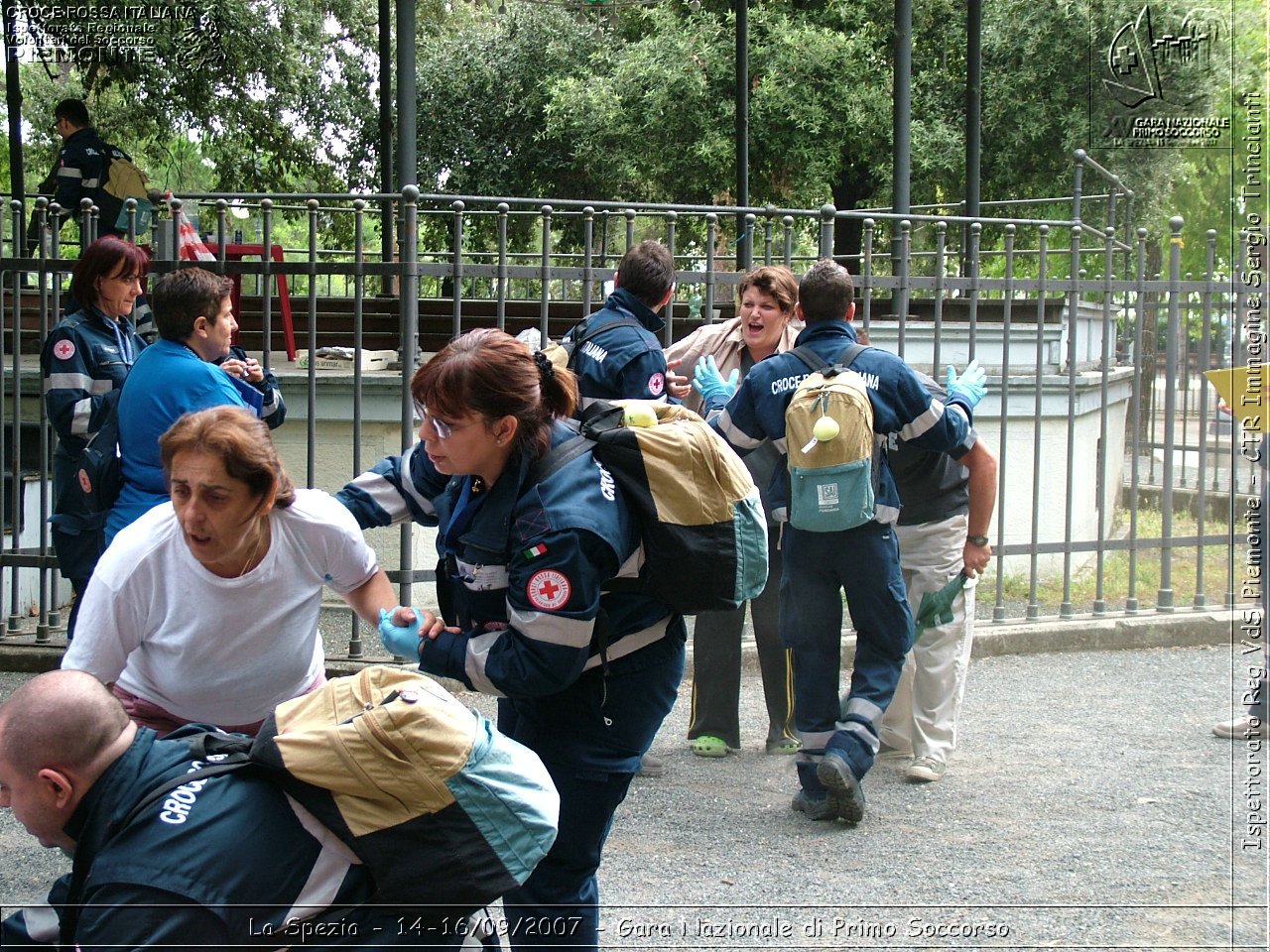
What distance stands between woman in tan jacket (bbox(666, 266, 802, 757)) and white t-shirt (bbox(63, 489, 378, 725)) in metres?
2.47

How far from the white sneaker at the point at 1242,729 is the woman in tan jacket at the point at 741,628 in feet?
6.19

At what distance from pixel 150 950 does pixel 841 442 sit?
295cm

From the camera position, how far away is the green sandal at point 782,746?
5.48 metres

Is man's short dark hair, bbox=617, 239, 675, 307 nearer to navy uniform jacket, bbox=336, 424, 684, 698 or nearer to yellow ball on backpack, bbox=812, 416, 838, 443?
yellow ball on backpack, bbox=812, 416, 838, 443

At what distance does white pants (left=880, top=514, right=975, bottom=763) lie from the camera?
5133 mm

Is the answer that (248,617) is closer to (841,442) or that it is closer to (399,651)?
(399,651)

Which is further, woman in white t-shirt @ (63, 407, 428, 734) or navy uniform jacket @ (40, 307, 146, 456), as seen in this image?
navy uniform jacket @ (40, 307, 146, 456)

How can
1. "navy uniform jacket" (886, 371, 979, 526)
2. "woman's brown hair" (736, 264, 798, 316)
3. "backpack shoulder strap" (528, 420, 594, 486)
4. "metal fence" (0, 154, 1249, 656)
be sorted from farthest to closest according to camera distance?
"metal fence" (0, 154, 1249, 656)
"woman's brown hair" (736, 264, 798, 316)
"navy uniform jacket" (886, 371, 979, 526)
"backpack shoulder strap" (528, 420, 594, 486)

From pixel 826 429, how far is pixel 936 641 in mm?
1265

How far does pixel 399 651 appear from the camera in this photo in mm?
2807

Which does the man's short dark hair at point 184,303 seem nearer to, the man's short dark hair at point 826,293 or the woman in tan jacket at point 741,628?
the woman in tan jacket at point 741,628
